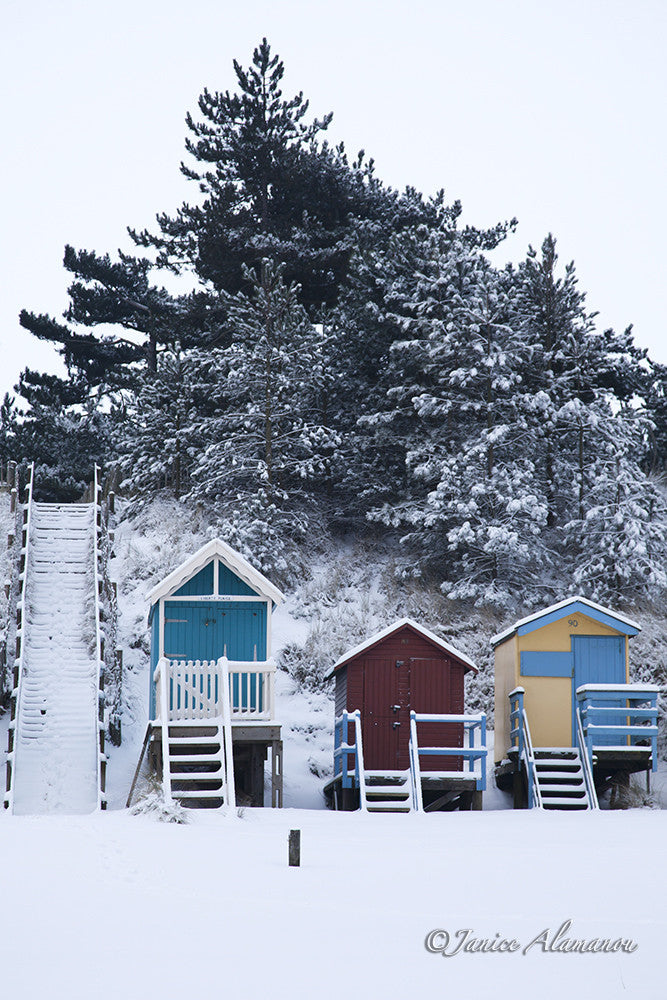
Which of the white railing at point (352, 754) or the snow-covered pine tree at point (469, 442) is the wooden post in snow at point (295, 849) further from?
the snow-covered pine tree at point (469, 442)

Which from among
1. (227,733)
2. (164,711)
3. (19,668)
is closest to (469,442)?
(19,668)

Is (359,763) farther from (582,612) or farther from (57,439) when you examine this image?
(57,439)

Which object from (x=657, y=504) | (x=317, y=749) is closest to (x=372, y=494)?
(x=657, y=504)

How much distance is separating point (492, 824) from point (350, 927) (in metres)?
8.73

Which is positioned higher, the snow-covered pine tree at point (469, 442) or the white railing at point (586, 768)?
the snow-covered pine tree at point (469, 442)

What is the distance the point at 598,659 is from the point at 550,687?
46.5 inches

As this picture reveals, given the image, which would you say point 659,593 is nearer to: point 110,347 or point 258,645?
point 258,645

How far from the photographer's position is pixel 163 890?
985 centimetres

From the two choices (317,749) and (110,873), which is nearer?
Result: (110,873)

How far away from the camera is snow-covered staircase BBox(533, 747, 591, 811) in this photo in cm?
2052

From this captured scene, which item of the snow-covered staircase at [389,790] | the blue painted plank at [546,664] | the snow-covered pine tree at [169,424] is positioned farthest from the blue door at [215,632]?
the snow-covered pine tree at [169,424]

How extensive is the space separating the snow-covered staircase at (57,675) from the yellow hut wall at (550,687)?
861 cm
